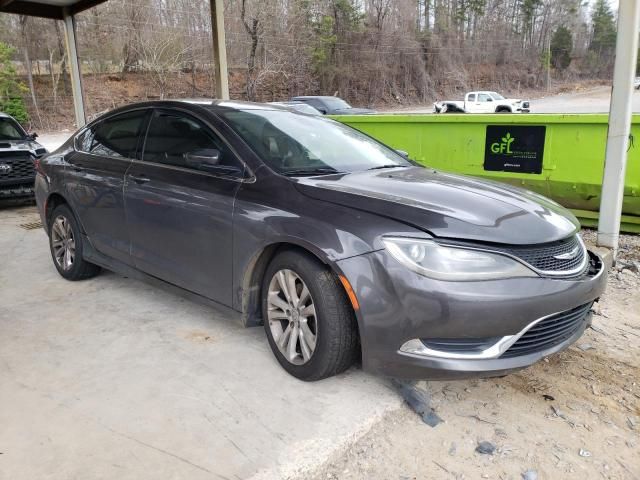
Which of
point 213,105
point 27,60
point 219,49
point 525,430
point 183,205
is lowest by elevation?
point 525,430

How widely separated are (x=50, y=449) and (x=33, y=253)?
390 centimetres

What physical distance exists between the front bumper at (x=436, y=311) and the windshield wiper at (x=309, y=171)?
2.53ft

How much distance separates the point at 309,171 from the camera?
3133 millimetres

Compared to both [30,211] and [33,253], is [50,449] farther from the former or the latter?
[30,211]

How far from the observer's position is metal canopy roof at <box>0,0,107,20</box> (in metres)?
9.49

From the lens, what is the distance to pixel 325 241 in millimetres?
2572

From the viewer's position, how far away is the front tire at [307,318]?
2.59 meters

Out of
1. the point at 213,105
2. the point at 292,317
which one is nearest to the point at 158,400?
the point at 292,317

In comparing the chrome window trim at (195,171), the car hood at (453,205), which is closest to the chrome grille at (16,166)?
the chrome window trim at (195,171)

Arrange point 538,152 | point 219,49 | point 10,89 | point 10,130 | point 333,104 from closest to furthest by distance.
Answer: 1. point 538,152
2. point 219,49
3. point 10,130
4. point 333,104
5. point 10,89

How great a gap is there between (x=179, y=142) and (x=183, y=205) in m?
0.49

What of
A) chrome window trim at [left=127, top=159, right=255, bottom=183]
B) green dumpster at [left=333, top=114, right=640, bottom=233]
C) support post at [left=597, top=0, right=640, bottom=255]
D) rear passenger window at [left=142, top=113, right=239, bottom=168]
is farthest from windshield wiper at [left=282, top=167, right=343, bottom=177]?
green dumpster at [left=333, top=114, right=640, bottom=233]

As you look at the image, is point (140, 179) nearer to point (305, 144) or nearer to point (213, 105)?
point (213, 105)

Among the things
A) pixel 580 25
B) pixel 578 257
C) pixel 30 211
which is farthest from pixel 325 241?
pixel 580 25
